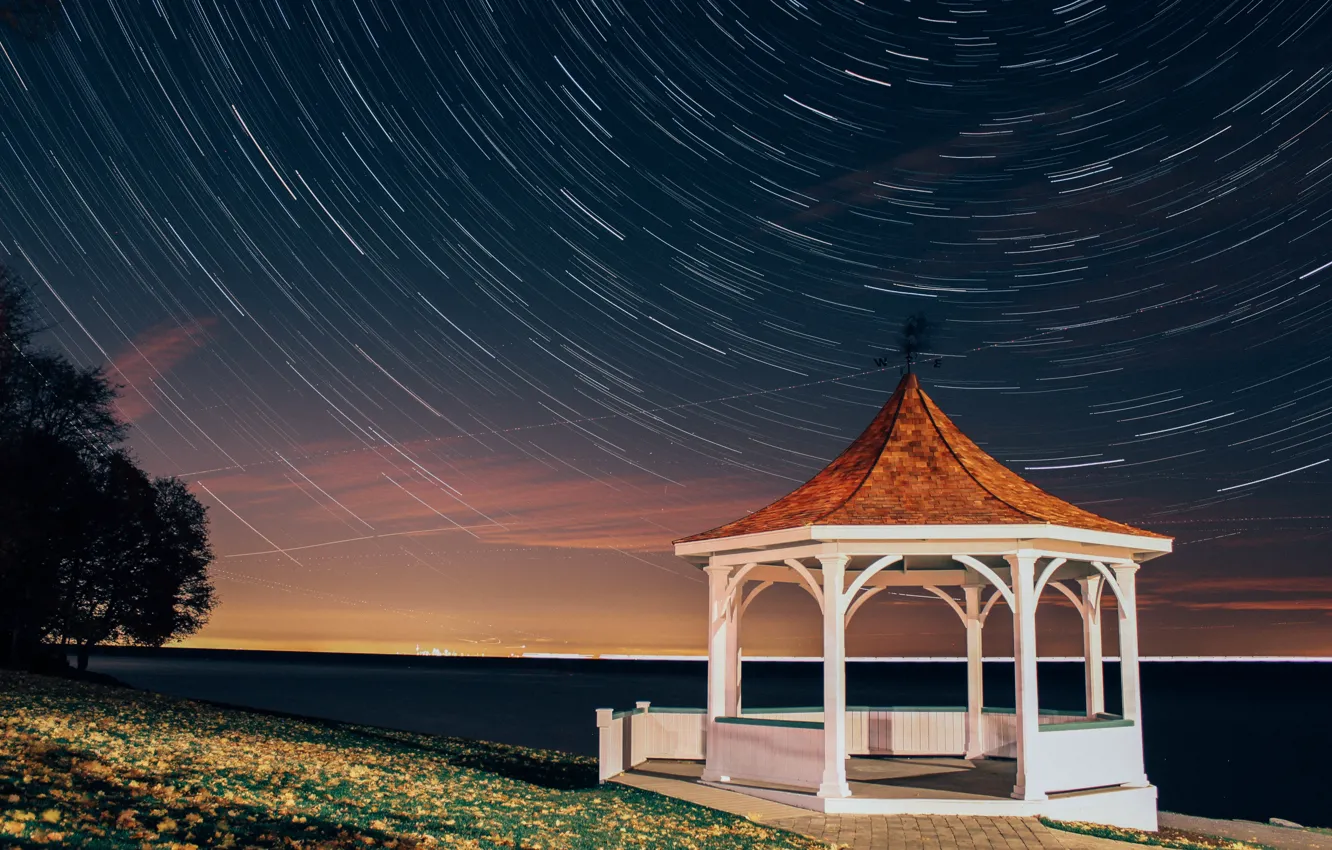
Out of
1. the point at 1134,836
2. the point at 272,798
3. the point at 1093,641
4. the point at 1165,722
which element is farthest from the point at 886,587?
the point at 1165,722

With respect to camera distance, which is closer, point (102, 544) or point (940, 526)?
point (940, 526)

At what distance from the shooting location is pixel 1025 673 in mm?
15203

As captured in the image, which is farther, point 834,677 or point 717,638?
point 717,638

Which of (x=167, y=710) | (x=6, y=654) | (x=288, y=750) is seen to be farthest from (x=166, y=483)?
(x=288, y=750)

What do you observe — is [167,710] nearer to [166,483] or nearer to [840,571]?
[840,571]

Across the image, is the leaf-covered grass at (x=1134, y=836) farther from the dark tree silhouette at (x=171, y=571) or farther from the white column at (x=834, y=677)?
the dark tree silhouette at (x=171, y=571)

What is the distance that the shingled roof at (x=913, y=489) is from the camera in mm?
15633

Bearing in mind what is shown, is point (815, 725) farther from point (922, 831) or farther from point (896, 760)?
point (922, 831)

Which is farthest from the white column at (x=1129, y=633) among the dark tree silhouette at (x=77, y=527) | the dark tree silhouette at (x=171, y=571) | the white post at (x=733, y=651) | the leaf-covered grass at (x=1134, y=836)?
the dark tree silhouette at (x=171, y=571)

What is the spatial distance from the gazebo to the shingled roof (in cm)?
3

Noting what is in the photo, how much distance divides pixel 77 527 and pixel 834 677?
32421mm

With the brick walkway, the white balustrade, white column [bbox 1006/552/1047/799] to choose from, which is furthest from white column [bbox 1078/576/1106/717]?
the white balustrade

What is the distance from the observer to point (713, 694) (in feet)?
58.4

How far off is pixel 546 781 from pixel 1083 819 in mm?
8102
